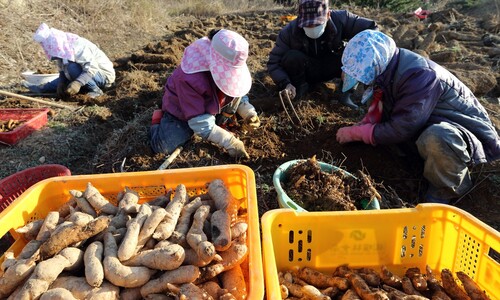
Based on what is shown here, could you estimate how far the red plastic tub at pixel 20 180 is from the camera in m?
2.65

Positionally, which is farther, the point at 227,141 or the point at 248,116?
the point at 248,116

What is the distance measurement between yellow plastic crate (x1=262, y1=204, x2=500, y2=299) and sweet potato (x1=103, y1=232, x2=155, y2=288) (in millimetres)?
546

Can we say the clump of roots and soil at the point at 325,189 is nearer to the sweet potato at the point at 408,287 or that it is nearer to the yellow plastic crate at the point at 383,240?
the yellow plastic crate at the point at 383,240

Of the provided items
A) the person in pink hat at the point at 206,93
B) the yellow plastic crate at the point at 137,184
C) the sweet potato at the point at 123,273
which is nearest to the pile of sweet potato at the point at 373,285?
the yellow plastic crate at the point at 137,184

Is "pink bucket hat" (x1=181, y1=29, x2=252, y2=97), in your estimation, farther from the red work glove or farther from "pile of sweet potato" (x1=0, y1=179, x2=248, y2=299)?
"pile of sweet potato" (x1=0, y1=179, x2=248, y2=299)

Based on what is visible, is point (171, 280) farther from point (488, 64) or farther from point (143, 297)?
point (488, 64)

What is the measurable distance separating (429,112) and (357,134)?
1.91 ft

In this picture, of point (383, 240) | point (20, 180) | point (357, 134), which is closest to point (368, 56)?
point (357, 134)

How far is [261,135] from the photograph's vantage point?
3514mm

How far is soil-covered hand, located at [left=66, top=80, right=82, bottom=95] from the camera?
16.1 ft

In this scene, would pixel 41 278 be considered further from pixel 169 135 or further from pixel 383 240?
pixel 169 135

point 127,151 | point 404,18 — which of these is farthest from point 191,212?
point 404,18

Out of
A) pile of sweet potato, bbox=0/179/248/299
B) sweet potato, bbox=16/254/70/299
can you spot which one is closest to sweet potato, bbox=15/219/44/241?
pile of sweet potato, bbox=0/179/248/299

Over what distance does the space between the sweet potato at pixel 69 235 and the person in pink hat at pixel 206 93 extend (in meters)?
1.48
